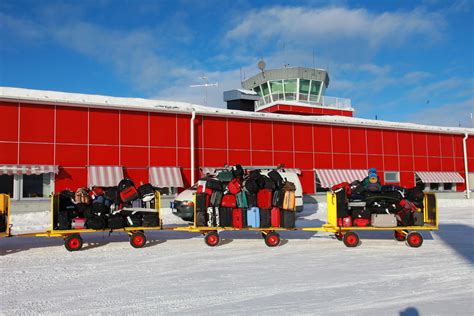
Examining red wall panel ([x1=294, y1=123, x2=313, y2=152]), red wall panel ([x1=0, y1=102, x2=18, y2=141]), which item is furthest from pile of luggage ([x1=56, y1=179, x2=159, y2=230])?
red wall panel ([x1=294, y1=123, x2=313, y2=152])

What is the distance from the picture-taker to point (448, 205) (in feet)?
87.0

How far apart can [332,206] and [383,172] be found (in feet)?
65.9

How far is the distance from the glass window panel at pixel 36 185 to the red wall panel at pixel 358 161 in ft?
62.2

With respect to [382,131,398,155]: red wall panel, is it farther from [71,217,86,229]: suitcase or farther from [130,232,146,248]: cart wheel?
[71,217,86,229]: suitcase

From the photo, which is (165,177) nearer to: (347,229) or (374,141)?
(347,229)

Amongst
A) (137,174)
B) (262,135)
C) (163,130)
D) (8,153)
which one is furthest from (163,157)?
(8,153)

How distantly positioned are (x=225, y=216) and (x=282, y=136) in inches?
621

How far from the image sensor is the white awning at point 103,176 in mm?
20750

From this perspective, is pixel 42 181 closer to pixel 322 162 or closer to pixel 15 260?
pixel 15 260

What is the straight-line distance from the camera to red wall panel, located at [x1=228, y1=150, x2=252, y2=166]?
2450 centimetres

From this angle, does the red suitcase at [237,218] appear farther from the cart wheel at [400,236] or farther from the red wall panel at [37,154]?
the red wall panel at [37,154]

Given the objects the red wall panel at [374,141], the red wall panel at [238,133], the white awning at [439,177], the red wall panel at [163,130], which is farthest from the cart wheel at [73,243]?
the white awning at [439,177]

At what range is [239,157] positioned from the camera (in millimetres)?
24703

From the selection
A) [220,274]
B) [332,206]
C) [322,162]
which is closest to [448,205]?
[322,162]
